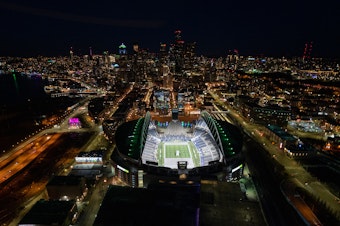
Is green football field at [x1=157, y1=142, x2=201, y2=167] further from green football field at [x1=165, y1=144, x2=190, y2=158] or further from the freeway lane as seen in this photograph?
the freeway lane

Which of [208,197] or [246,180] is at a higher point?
[208,197]

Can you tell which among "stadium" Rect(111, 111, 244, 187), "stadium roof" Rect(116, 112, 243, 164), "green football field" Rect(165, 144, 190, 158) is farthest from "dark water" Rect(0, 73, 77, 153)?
"green football field" Rect(165, 144, 190, 158)

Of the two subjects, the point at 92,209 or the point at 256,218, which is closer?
the point at 256,218

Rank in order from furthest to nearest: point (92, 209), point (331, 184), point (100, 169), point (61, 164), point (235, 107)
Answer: point (235, 107), point (61, 164), point (100, 169), point (331, 184), point (92, 209)

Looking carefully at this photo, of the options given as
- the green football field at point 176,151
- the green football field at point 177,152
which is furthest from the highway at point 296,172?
the green football field at point 176,151

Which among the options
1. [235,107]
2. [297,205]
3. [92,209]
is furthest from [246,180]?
[235,107]

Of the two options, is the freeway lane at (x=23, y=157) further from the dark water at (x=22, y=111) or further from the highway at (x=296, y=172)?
the highway at (x=296, y=172)

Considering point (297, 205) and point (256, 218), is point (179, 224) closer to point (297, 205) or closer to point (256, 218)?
point (256, 218)
